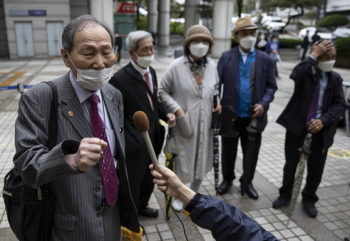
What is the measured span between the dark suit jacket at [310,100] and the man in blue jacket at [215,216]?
2.41 metres

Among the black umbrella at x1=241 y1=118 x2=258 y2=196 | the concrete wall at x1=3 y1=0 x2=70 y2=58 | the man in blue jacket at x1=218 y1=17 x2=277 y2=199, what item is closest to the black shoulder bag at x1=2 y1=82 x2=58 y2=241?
the man in blue jacket at x1=218 y1=17 x2=277 y2=199

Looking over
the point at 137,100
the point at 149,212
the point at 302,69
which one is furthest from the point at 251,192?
the point at 137,100

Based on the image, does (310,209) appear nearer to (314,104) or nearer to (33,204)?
(314,104)

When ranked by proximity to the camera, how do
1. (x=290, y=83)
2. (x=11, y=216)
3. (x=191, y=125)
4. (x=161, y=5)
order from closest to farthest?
1. (x=11, y=216)
2. (x=191, y=125)
3. (x=290, y=83)
4. (x=161, y=5)

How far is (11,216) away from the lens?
1812 mm

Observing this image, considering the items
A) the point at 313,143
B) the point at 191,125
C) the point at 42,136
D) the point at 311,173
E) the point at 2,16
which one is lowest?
the point at 311,173

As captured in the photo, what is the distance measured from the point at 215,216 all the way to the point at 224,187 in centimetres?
276

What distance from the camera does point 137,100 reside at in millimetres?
Result: 3068

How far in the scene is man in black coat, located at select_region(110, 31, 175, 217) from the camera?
304 cm

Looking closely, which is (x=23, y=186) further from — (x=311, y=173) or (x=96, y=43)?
(x=311, y=173)

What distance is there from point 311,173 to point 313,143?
1.36 feet

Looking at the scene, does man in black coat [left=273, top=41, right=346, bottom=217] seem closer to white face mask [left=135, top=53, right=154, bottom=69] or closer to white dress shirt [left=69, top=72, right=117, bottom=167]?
white face mask [left=135, top=53, right=154, bottom=69]

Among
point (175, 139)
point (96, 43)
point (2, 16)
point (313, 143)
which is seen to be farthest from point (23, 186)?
point (2, 16)

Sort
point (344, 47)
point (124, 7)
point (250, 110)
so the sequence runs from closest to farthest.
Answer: point (250, 110), point (344, 47), point (124, 7)
